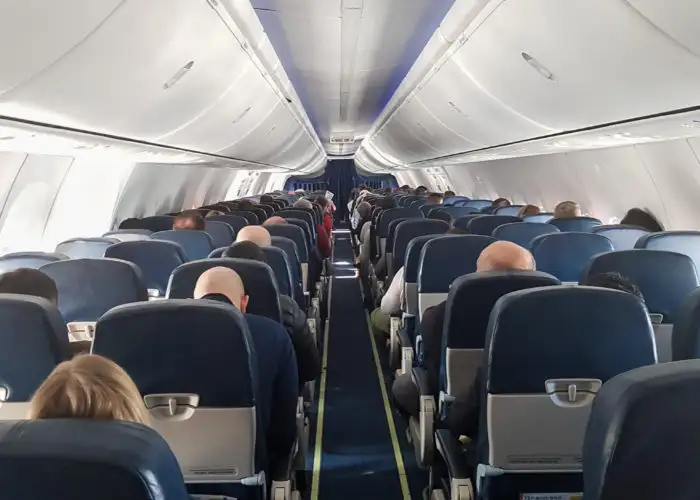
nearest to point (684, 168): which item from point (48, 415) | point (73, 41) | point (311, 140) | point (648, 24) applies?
point (648, 24)

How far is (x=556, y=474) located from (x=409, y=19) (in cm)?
575

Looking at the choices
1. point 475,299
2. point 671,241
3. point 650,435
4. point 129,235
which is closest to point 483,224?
point 671,241

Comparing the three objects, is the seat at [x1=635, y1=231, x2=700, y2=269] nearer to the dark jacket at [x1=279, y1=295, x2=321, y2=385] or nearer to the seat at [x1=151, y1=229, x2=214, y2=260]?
the dark jacket at [x1=279, y1=295, x2=321, y2=385]

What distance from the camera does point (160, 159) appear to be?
32.4 feet

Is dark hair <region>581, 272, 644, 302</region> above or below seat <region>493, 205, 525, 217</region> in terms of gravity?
below

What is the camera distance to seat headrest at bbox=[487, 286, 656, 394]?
114 inches

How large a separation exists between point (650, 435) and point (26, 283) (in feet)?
10.9

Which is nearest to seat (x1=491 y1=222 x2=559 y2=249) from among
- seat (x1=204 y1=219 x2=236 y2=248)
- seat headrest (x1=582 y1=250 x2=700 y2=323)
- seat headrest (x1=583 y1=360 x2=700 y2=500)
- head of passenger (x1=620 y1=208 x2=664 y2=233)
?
head of passenger (x1=620 y1=208 x2=664 y2=233)

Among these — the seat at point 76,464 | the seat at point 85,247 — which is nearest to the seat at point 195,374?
the seat at point 76,464

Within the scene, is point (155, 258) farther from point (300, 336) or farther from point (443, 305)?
point (443, 305)

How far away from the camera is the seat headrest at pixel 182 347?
285 centimetres

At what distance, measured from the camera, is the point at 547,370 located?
3008 millimetres

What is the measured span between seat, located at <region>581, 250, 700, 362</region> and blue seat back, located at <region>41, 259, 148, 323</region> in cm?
283

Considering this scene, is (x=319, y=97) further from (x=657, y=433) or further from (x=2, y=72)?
(x=657, y=433)
